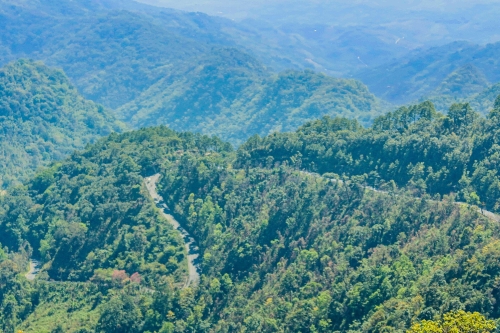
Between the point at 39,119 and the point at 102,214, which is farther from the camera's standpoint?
the point at 39,119

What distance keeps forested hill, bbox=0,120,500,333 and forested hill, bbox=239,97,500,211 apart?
2.14ft

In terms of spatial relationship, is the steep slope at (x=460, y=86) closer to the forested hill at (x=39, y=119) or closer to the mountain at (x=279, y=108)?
the mountain at (x=279, y=108)

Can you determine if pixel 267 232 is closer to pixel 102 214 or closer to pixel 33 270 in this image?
pixel 102 214

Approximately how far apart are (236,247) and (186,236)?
371 inches

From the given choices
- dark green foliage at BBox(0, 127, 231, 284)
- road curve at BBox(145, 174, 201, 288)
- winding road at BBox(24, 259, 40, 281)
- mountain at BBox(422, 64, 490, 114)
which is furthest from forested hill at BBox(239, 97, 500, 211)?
mountain at BBox(422, 64, 490, 114)

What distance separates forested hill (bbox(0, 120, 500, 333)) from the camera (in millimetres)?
53688

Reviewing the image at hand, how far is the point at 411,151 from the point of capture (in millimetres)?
74625

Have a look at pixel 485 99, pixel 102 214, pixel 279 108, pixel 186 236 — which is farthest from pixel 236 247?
pixel 279 108

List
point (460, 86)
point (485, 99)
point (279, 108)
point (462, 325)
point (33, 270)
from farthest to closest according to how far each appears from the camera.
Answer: point (460, 86) < point (279, 108) < point (485, 99) < point (33, 270) < point (462, 325)

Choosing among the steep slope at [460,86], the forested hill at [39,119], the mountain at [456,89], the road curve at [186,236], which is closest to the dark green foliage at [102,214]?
the road curve at [186,236]

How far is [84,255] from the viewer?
256ft

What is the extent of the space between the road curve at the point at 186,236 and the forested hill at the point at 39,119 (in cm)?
5685

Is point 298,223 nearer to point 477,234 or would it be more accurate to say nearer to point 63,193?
point 477,234

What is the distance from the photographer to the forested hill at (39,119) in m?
145
